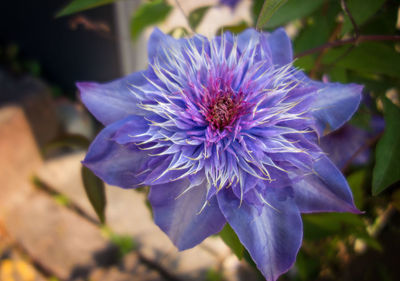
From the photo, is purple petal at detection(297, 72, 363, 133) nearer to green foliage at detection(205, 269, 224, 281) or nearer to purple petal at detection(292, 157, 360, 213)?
purple petal at detection(292, 157, 360, 213)

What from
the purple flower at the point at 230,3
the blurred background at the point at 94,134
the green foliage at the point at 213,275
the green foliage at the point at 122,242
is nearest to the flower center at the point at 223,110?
the blurred background at the point at 94,134

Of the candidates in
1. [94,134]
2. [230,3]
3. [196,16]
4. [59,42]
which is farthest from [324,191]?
[59,42]

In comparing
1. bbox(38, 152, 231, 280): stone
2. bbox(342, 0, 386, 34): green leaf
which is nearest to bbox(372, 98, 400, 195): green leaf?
bbox(342, 0, 386, 34): green leaf

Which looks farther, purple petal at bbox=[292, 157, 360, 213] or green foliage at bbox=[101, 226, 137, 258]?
green foliage at bbox=[101, 226, 137, 258]

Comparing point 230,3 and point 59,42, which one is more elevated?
point 230,3

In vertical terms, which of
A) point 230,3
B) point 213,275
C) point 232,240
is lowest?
point 213,275

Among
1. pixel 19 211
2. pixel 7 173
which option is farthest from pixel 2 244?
pixel 7 173

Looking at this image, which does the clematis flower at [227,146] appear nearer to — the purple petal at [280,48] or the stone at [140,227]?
the purple petal at [280,48]

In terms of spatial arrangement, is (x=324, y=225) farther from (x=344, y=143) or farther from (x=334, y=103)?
(x=334, y=103)
